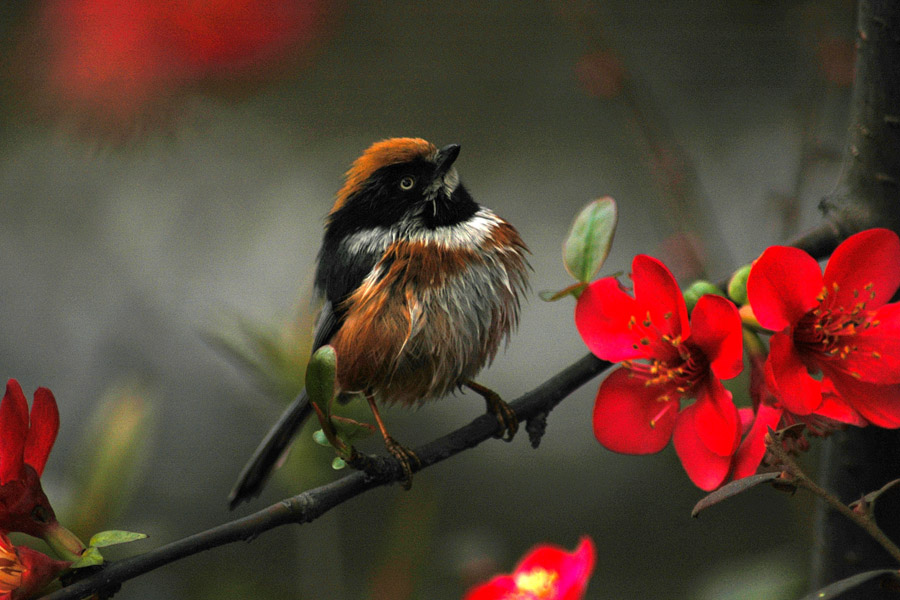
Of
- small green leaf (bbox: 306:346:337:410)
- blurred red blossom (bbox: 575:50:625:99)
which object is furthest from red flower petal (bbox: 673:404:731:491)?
blurred red blossom (bbox: 575:50:625:99)

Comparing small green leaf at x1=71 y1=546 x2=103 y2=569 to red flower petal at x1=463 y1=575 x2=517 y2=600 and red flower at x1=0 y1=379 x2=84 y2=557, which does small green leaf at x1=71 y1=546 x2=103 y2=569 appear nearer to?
red flower at x1=0 y1=379 x2=84 y2=557

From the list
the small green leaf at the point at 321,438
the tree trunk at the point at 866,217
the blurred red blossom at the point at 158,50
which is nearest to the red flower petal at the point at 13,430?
the small green leaf at the point at 321,438

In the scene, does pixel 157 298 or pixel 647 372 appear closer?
pixel 647 372

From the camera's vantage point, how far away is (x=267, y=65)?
1.26 metres

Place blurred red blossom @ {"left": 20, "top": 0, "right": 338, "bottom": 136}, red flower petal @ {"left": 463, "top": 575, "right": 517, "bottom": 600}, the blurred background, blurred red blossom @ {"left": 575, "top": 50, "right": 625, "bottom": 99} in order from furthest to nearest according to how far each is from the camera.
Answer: the blurred background → blurred red blossom @ {"left": 20, "top": 0, "right": 338, "bottom": 136} → blurred red blossom @ {"left": 575, "top": 50, "right": 625, "bottom": 99} → red flower petal @ {"left": 463, "top": 575, "right": 517, "bottom": 600}

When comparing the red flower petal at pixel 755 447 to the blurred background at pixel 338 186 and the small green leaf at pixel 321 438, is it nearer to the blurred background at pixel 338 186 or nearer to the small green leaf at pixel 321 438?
the small green leaf at pixel 321 438

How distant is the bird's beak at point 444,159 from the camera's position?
23.3 inches

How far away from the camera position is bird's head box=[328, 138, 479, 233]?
61 cm

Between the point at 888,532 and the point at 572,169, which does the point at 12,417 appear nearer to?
the point at 888,532

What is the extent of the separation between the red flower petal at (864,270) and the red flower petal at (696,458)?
11 cm

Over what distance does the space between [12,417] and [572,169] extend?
61.6 inches

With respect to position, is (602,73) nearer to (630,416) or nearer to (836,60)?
(836,60)

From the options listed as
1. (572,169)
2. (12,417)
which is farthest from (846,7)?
(12,417)

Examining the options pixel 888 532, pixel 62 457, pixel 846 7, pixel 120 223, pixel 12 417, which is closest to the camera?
pixel 12 417
